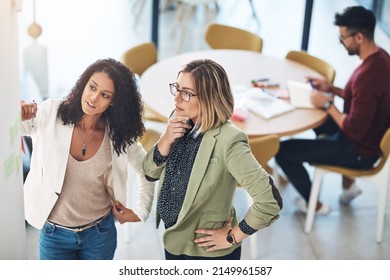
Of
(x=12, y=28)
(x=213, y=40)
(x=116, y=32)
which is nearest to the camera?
(x=12, y=28)

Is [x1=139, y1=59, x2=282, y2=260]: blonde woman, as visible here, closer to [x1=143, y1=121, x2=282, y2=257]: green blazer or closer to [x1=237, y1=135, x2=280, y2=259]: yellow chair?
[x1=143, y1=121, x2=282, y2=257]: green blazer

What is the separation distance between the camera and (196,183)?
3045 millimetres

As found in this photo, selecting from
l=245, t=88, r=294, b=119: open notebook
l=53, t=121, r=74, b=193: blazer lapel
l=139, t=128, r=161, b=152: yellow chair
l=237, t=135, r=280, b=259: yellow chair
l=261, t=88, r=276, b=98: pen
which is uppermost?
l=53, t=121, r=74, b=193: blazer lapel

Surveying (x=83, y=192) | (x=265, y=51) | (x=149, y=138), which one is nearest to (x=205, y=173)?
(x=83, y=192)

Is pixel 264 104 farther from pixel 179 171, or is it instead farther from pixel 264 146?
pixel 179 171

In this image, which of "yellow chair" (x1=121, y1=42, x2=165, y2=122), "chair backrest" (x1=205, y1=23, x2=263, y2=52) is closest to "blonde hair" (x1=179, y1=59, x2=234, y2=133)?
"yellow chair" (x1=121, y1=42, x2=165, y2=122)

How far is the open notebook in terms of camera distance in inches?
186

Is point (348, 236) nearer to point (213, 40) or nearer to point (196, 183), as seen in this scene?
point (213, 40)

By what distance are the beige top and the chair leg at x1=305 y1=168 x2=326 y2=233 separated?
188 centimetres

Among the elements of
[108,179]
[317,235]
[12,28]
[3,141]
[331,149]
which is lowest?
[317,235]
